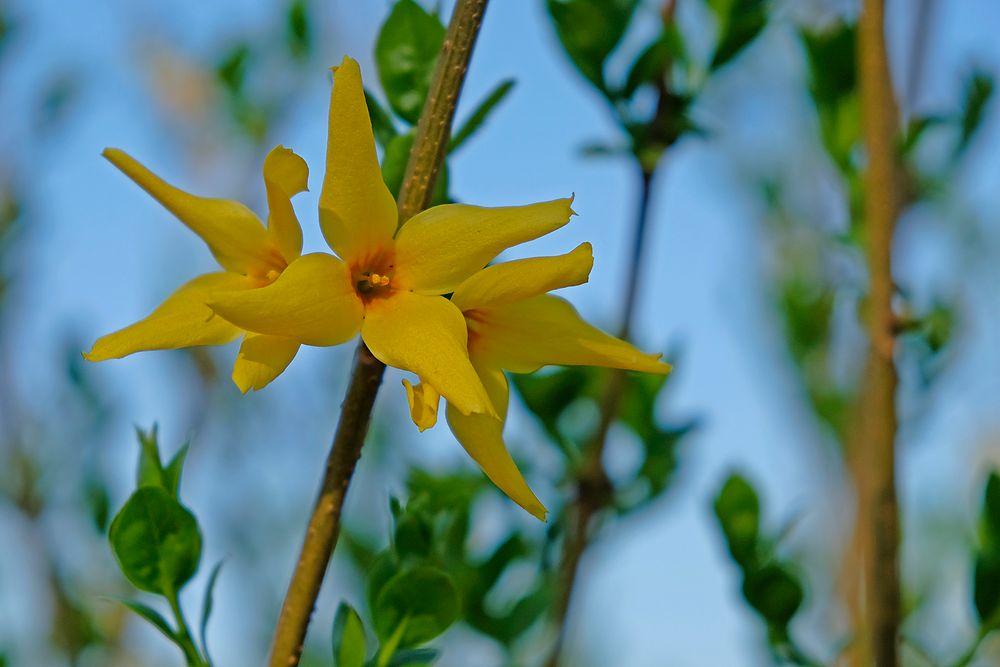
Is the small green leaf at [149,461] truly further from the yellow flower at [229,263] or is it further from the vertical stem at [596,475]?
the vertical stem at [596,475]

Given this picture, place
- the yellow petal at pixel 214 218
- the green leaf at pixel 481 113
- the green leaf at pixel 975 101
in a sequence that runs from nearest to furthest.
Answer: the yellow petal at pixel 214 218
the green leaf at pixel 481 113
the green leaf at pixel 975 101

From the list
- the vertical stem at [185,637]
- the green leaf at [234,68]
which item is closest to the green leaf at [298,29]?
the green leaf at [234,68]

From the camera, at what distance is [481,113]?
0.86 metres

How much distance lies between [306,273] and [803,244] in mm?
2101

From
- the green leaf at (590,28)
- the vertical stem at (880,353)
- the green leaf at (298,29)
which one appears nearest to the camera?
the vertical stem at (880,353)

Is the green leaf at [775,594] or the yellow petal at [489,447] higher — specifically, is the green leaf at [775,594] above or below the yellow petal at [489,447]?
below

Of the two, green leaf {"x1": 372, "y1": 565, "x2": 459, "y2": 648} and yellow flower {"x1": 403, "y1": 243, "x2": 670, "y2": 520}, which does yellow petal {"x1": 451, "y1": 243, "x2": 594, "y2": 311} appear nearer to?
yellow flower {"x1": 403, "y1": 243, "x2": 670, "y2": 520}

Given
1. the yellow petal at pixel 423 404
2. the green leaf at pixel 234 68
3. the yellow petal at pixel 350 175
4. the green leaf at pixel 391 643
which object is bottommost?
the green leaf at pixel 391 643

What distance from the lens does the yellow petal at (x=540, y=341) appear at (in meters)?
0.72

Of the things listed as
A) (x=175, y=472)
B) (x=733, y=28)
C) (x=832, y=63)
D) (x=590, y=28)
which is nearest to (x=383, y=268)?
(x=175, y=472)

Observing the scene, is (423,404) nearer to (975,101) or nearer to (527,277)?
(527,277)

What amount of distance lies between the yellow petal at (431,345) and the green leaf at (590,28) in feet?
1.66

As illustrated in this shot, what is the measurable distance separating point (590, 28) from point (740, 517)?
0.51 m

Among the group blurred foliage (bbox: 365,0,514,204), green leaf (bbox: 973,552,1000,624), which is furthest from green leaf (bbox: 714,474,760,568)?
blurred foliage (bbox: 365,0,514,204)
